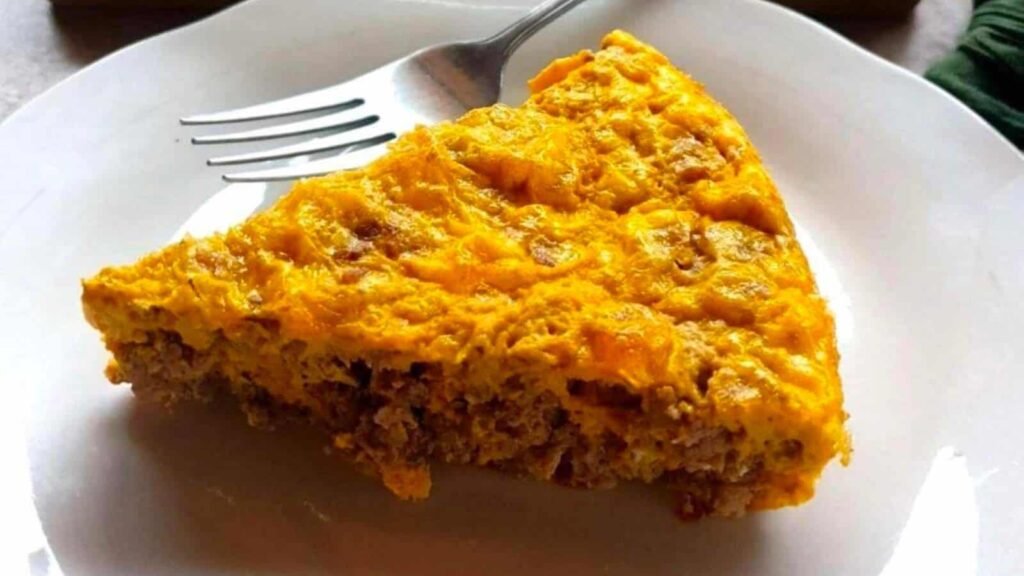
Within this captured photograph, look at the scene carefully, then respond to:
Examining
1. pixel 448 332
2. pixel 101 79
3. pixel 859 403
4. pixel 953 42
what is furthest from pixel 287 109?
pixel 953 42

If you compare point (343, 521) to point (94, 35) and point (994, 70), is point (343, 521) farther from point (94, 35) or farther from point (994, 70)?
point (994, 70)

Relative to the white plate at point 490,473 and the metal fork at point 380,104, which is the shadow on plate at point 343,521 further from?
the metal fork at point 380,104

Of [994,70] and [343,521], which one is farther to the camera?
[994,70]

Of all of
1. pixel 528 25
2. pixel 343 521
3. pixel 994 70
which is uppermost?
pixel 528 25

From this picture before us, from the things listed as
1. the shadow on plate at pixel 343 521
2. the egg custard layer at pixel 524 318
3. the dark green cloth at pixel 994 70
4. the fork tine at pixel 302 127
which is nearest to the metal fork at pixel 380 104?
the fork tine at pixel 302 127

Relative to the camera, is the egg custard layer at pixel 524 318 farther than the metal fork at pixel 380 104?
No

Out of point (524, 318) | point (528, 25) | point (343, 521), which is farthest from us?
point (528, 25)

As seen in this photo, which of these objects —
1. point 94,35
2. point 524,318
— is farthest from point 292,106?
point 524,318

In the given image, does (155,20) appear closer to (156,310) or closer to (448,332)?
(156,310)
